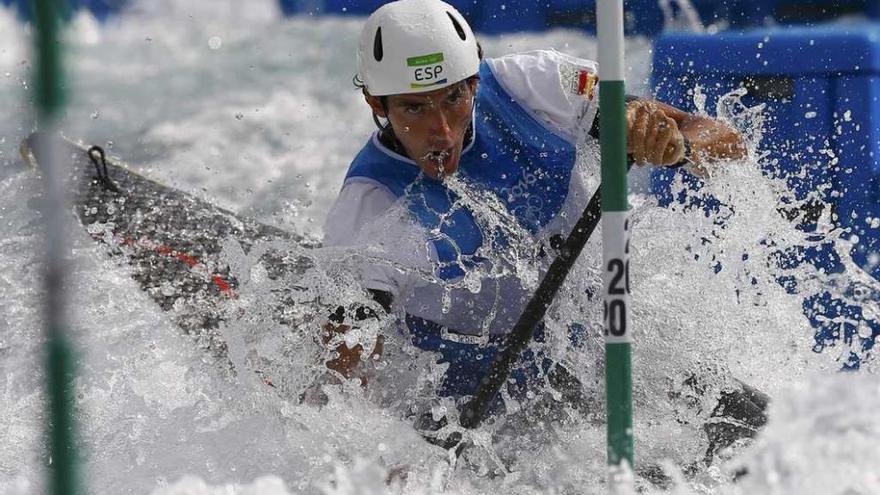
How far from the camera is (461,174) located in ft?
9.46

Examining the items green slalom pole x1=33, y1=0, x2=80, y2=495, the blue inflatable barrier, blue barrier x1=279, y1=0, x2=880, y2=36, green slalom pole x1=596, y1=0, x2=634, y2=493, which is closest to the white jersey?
green slalom pole x1=596, y1=0, x2=634, y2=493

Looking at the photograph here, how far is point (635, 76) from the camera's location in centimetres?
858

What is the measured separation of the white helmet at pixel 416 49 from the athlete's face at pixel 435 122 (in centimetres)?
3

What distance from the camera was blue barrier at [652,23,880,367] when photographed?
11.8 feet

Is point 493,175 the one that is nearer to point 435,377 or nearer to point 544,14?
point 435,377

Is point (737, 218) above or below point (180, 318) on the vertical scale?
above

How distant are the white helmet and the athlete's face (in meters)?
0.03

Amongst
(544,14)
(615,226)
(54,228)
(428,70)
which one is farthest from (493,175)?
(544,14)

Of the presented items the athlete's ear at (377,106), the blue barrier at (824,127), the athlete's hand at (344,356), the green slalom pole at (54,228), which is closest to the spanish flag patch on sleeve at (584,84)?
the athlete's ear at (377,106)

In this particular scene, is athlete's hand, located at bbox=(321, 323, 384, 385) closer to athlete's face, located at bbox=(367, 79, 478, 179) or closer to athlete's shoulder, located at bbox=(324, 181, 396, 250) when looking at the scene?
athlete's shoulder, located at bbox=(324, 181, 396, 250)

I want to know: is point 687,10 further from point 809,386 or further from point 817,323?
point 809,386

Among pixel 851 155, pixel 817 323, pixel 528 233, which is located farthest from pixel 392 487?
pixel 851 155

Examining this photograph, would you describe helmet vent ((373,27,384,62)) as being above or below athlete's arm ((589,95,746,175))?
above

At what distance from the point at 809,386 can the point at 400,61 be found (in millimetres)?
1243
